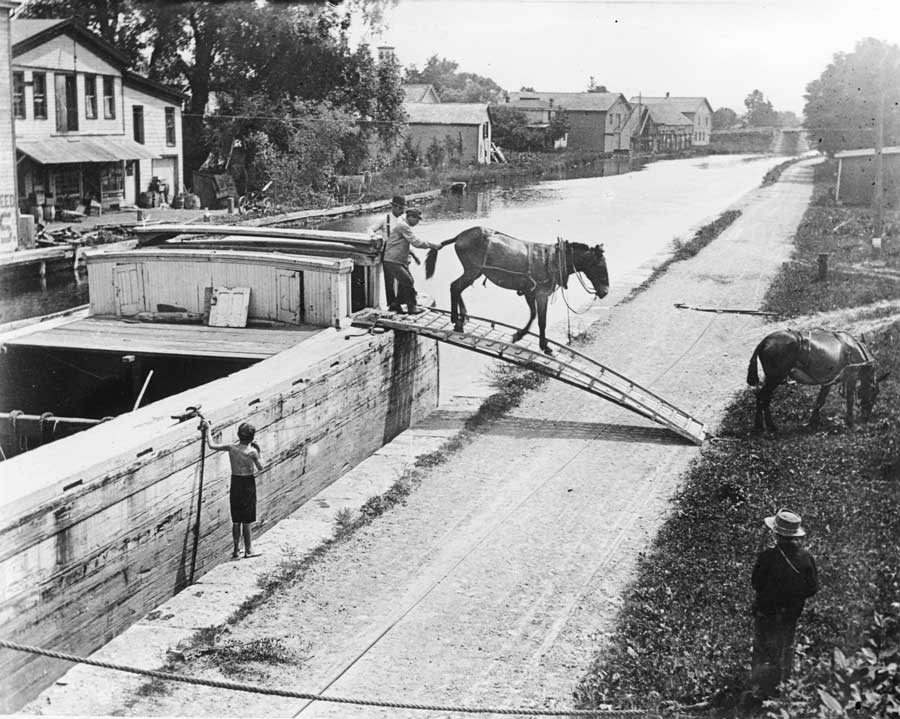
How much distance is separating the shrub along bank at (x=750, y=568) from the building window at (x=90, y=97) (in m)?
20.0

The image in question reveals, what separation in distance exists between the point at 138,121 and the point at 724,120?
20.2 metres

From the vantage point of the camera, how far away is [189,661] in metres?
9.09

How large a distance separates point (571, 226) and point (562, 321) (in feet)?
7.18

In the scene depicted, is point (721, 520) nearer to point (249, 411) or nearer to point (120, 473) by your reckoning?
point (249, 411)

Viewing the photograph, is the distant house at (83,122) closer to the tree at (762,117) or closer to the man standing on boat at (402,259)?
the man standing on boat at (402,259)

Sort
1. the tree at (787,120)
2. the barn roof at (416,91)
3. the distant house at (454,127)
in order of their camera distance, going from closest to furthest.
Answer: the distant house at (454,127) → the barn roof at (416,91) → the tree at (787,120)

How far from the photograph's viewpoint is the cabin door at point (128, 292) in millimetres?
16094

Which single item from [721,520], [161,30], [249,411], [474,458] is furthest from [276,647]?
[161,30]

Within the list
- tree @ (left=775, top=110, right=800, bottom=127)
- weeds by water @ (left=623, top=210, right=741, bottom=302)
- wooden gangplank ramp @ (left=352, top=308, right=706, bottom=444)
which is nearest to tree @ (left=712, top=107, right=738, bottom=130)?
weeds by water @ (left=623, top=210, right=741, bottom=302)

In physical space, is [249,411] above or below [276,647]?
above

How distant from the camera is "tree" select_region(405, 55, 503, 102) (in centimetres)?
2195

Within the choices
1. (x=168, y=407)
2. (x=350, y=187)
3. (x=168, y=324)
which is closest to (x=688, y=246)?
(x=350, y=187)

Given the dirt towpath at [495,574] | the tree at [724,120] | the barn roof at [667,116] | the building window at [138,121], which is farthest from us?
the building window at [138,121]

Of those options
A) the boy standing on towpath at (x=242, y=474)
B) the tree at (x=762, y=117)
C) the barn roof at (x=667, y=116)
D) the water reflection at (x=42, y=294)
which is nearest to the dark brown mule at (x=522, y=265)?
the boy standing on towpath at (x=242, y=474)
